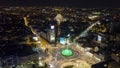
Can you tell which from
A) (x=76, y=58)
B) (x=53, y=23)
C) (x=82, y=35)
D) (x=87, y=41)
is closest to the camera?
(x=76, y=58)

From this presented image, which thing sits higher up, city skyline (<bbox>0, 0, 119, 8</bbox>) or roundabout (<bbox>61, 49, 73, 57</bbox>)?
city skyline (<bbox>0, 0, 119, 8</bbox>)

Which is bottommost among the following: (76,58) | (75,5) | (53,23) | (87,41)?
(76,58)

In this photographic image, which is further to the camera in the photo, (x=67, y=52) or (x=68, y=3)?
(x=67, y=52)

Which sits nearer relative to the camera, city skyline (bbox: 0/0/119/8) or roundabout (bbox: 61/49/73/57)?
city skyline (bbox: 0/0/119/8)

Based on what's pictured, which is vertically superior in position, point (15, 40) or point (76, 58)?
point (15, 40)

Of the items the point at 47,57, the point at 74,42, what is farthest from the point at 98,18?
the point at 47,57

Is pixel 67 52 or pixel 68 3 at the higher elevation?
pixel 68 3

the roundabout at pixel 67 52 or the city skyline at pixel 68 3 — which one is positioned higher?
the city skyline at pixel 68 3

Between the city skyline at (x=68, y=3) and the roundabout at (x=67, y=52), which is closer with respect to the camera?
the city skyline at (x=68, y=3)

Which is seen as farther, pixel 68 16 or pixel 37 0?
pixel 68 16

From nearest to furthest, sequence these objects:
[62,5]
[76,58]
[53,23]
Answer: [62,5] < [76,58] < [53,23]

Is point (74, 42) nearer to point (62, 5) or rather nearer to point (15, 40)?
point (15, 40)
